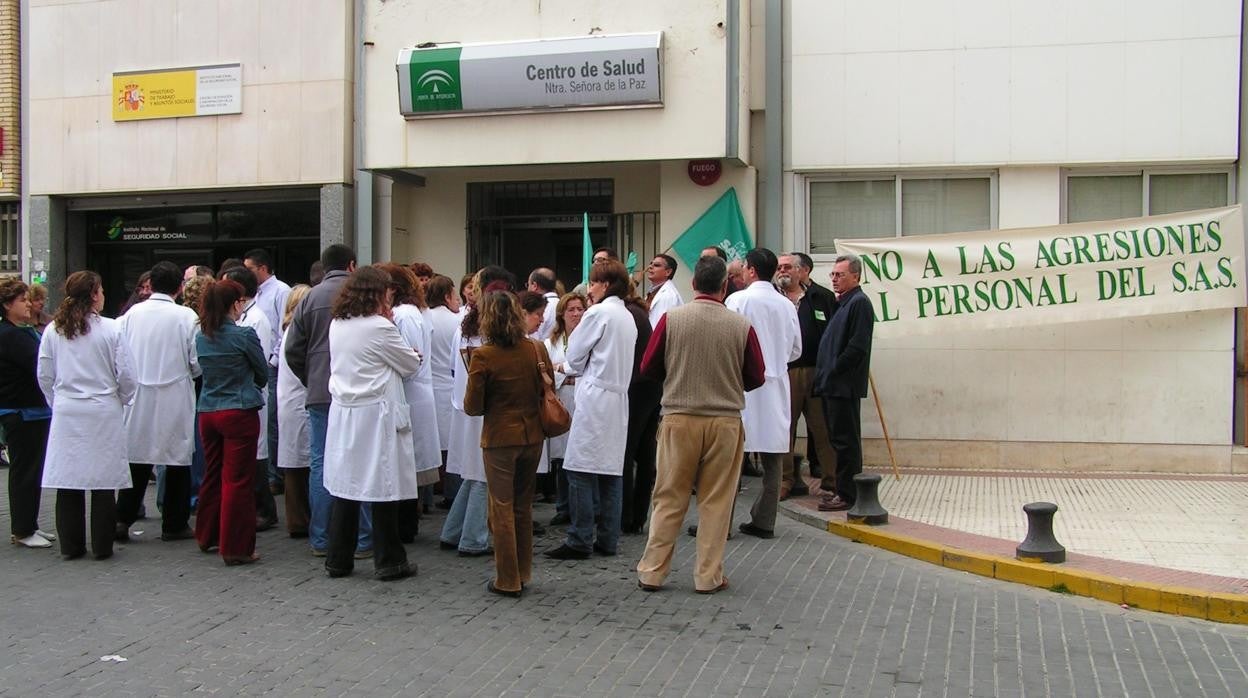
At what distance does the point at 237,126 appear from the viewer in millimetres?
13555

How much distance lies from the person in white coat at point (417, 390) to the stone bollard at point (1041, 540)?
400 cm

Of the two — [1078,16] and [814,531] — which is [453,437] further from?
[1078,16]

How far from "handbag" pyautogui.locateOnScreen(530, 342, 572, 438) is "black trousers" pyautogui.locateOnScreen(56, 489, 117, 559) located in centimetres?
315

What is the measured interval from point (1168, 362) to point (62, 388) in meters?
9.89

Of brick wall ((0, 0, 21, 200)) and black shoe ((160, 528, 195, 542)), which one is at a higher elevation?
brick wall ((0, 0, 21, 200))

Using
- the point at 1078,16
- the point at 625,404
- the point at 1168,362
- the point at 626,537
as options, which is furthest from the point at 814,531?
the point at 1078,16

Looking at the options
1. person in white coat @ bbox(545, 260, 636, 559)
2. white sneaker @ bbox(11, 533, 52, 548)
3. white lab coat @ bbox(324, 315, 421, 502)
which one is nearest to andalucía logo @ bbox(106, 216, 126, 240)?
white sneaker @ bbox(11, 533, 52, 548)

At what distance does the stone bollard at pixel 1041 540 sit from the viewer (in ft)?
24.3

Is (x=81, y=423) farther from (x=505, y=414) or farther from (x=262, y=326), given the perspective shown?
(x=505, y=414)

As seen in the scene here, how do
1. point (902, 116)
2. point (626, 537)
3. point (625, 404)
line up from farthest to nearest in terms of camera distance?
1. point (902, 116)
2. point (626, 537)
3. point (625, 404)

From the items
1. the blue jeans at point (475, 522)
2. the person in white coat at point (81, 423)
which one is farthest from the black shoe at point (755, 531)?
the person in white coat at point (81, 423)

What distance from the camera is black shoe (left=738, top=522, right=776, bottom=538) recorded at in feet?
→ 27.8

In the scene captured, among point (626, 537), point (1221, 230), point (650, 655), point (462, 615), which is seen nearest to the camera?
point (650, 655)

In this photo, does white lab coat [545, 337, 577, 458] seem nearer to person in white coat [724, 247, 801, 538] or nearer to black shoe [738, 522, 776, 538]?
person in white coat [724, 247, 801, 538]
